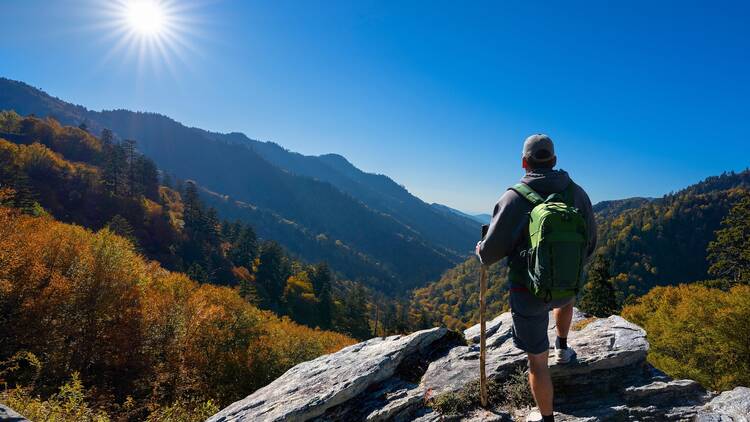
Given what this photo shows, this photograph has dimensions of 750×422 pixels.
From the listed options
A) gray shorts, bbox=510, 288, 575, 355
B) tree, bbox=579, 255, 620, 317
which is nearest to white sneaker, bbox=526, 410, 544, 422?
gray shorts, bbox=510, 288, 575, 355

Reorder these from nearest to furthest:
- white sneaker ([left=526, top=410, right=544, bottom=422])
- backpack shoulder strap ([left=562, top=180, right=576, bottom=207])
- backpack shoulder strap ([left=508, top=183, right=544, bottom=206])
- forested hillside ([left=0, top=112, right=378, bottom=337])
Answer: backpack shoulder strap ([left=508, top=183, right=544, bottom=206]) < backpack shoulder strap ([left=562, top=180, right=576, bottom=207]) < white sneaker ([left=526, top=410, right=544, bottom=422]) < forested hillside ([left=0, top=112, right=378, bottom=337])

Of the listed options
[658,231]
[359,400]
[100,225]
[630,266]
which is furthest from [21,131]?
[658,231]

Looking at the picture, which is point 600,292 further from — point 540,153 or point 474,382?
point 540,153

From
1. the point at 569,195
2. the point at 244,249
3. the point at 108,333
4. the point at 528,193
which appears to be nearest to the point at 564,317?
the point at 569,195

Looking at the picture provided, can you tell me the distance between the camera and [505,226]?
5.17m

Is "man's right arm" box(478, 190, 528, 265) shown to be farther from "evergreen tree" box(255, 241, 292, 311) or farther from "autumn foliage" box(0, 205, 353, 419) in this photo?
"evergreen tree" box(255, 241, 292, 311)

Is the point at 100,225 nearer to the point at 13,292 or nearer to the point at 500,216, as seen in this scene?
the point at 13,292

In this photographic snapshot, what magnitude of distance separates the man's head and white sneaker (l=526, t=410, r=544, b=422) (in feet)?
14.5

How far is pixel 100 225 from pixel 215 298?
227ft

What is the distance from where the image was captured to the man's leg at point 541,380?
16.9 feet

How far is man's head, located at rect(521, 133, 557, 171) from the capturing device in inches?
213

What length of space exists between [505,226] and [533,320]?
1.54 metres

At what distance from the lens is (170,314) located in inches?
1141

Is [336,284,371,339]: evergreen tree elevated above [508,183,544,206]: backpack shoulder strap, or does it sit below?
below
